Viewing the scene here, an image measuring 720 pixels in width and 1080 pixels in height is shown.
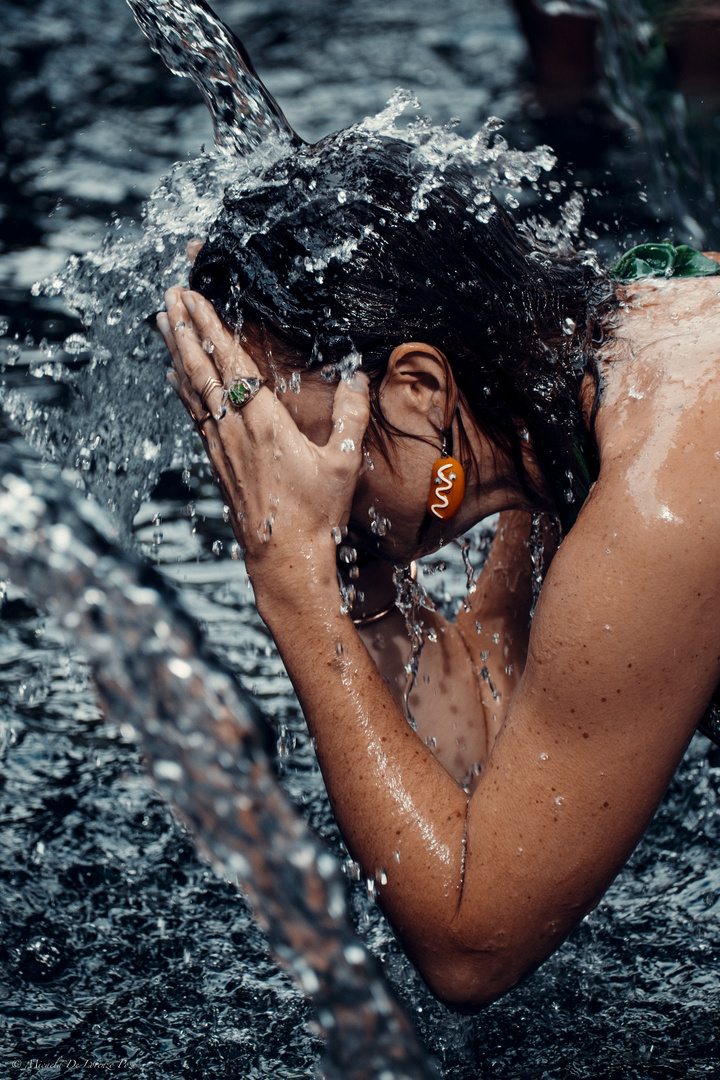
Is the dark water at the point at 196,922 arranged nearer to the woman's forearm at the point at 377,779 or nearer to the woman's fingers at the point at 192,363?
the woman's forearm at the point at 377,779

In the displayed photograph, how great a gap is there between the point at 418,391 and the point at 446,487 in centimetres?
18

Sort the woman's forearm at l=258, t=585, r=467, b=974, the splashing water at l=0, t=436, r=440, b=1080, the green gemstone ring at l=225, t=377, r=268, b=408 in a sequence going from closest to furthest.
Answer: the splashing water at l=0, t=436, r=440, b=1080 → the woman's forearm at l=258, t=585, r=467, b=974 → the green gemstone ring at l=225, t=377, r=268, b=408

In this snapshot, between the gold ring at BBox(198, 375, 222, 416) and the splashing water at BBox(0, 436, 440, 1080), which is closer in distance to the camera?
the splashing water at BBox(0, 436, 440, 1080)

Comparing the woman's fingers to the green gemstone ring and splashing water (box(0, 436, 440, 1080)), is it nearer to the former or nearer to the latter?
the green gemstone ring

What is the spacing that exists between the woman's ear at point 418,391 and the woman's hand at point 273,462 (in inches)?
1.9

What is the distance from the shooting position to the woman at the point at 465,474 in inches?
61.3

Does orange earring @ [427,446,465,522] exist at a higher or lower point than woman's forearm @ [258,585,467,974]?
higher

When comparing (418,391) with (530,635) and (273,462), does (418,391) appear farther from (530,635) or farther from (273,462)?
(530,635)

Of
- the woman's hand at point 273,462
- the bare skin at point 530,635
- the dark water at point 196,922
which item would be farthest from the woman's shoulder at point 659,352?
the dark water at point 196,922

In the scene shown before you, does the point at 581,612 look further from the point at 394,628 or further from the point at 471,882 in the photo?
the point at 394,628

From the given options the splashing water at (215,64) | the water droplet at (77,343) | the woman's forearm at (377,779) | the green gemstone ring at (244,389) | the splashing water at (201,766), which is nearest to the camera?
the splashing water at (201,766)

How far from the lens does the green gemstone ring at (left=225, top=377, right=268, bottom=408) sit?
183cm

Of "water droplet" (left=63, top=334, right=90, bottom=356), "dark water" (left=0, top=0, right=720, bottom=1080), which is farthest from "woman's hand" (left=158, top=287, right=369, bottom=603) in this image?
"water droplet" (left=63, top=334, right=90, bottom=356)

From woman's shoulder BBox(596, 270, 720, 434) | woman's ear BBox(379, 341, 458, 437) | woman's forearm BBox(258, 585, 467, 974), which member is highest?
woman's shoulder BBox(596, 270, 720, 434)
